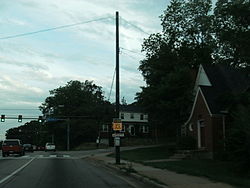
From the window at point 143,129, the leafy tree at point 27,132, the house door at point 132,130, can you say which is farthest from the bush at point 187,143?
the leafy tree at point 27,132

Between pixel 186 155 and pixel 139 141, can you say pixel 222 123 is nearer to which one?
pixel 186 155

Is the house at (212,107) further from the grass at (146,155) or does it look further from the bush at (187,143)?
the grass at (146,155)

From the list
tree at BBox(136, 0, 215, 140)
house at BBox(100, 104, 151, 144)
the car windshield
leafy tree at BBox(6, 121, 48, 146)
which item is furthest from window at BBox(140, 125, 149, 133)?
leafy tree at BBox(6, 121, 48, 146)

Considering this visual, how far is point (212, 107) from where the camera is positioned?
27.6 m

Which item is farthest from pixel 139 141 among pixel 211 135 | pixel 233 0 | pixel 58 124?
pixel 233 0

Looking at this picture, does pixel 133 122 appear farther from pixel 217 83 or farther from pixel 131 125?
pixel 217 83

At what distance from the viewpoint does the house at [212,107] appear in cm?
2708

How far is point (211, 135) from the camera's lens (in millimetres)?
27188

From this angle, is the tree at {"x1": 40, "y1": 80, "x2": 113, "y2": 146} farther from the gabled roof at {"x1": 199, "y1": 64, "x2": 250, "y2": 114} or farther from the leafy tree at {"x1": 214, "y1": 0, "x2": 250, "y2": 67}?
the leafy tree at {"x1": 214, "y1": 0, "x2": 250, "y2": 67}

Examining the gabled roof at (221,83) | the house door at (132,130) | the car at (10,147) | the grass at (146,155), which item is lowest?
the grass at (146,155)

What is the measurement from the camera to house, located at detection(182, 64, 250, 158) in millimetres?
27078

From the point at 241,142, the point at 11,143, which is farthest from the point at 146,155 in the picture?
the point at 241,142

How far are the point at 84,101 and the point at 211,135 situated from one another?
71.6 m

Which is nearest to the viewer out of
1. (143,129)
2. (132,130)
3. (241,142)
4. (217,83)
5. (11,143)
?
(241,142)
